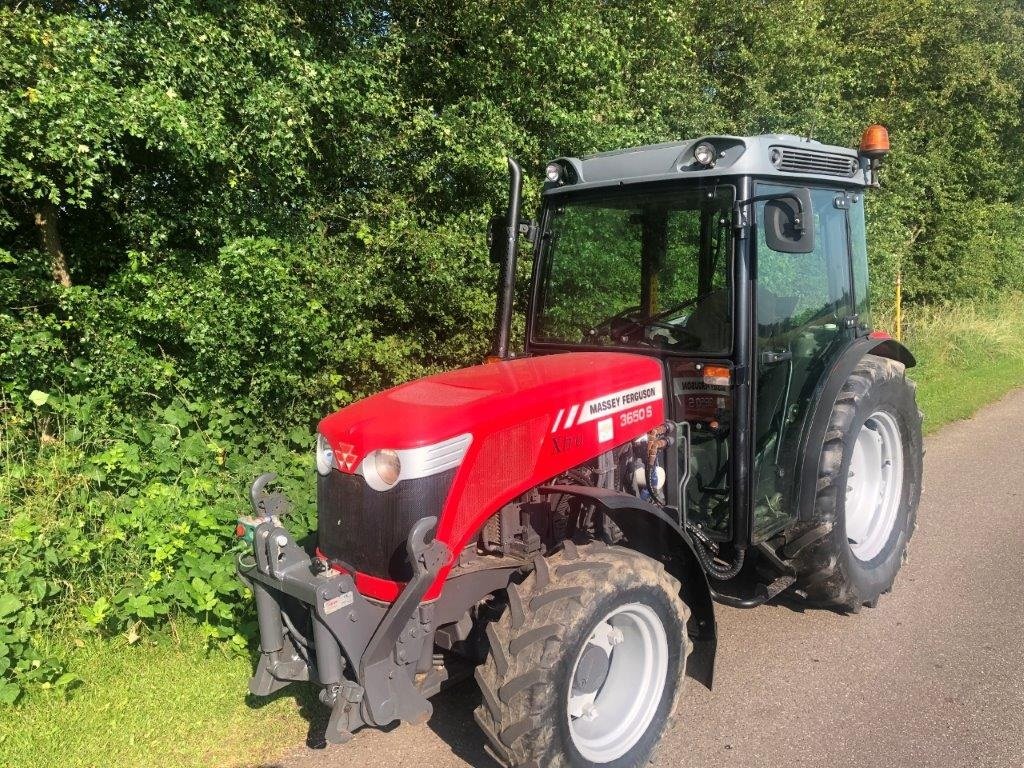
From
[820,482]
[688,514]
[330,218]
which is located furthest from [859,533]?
[330,218]

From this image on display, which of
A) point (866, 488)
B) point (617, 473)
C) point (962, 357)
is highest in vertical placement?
point (617, 473)

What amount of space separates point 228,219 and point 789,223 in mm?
3777

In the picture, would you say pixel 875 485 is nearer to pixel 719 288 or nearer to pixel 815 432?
pixel 815 432

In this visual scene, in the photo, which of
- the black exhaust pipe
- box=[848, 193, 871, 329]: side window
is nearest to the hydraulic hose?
Answer: the black exhaust pipe

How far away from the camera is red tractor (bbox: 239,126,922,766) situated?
7.62 ft

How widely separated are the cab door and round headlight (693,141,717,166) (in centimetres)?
24

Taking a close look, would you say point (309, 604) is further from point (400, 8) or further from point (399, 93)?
point (400, 8)

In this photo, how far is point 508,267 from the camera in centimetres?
353

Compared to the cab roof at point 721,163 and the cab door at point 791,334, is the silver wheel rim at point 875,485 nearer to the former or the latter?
the cab door at point 791,334

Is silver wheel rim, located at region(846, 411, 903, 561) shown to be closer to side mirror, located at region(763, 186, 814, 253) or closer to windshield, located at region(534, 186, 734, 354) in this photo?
windshield, located at region(534, 186, 734, 354)

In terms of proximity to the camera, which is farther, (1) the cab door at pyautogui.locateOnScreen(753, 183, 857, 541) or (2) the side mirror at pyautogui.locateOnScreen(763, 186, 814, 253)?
(1) the cab door at pyautogui.locateOnScreen(753, 183, 857, 541)

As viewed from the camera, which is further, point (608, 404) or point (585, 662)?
point (608, 404)

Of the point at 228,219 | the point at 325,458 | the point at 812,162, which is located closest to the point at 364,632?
the point at 325,458

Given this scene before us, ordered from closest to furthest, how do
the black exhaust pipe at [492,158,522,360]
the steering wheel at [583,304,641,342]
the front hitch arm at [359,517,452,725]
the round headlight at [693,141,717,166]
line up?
1. the front hitch arm at [359,517,452,725]
2. the round headlight at [693,141,717,166]
3. the black exhaust pipe at [492,158,522,360]
4. the steering wheel at [583,304,641,342]
